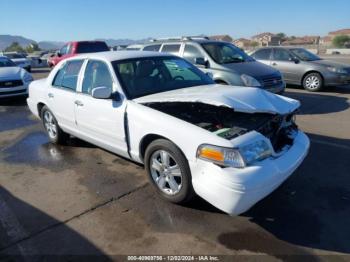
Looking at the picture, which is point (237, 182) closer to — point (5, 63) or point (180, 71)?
point (180, 71)

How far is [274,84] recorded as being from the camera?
8242 millimetres

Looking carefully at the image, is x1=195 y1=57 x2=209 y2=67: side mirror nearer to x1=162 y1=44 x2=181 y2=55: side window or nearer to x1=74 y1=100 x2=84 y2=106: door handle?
x1=162 y1=44 x2=181 y2=55: side window

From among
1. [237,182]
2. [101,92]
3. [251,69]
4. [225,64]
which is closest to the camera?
[237,182]

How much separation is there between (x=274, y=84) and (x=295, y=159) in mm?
5025

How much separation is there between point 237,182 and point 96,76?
8.87 feet

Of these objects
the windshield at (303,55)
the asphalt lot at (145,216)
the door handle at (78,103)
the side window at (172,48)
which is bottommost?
the asphalt lot at (145,216)

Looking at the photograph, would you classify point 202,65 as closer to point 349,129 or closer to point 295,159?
point 349,129

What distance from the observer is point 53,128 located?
5.99 metres

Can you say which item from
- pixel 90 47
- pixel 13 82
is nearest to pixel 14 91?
pixel 13 82

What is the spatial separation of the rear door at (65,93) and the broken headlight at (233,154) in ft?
8.72

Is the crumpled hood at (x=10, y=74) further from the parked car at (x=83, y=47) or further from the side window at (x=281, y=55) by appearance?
the side window at (x=281, y=55)

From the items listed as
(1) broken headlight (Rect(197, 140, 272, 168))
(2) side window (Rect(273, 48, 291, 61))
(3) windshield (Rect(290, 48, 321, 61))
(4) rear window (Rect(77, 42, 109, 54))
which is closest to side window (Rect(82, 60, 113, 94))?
(1) broken headlight (Rect(197, 140, 272, 168))

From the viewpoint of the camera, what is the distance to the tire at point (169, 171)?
3471 mm

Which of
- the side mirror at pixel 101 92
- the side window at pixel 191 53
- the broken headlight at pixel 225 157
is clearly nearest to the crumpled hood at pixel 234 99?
the side mirror at pixel 101 92
